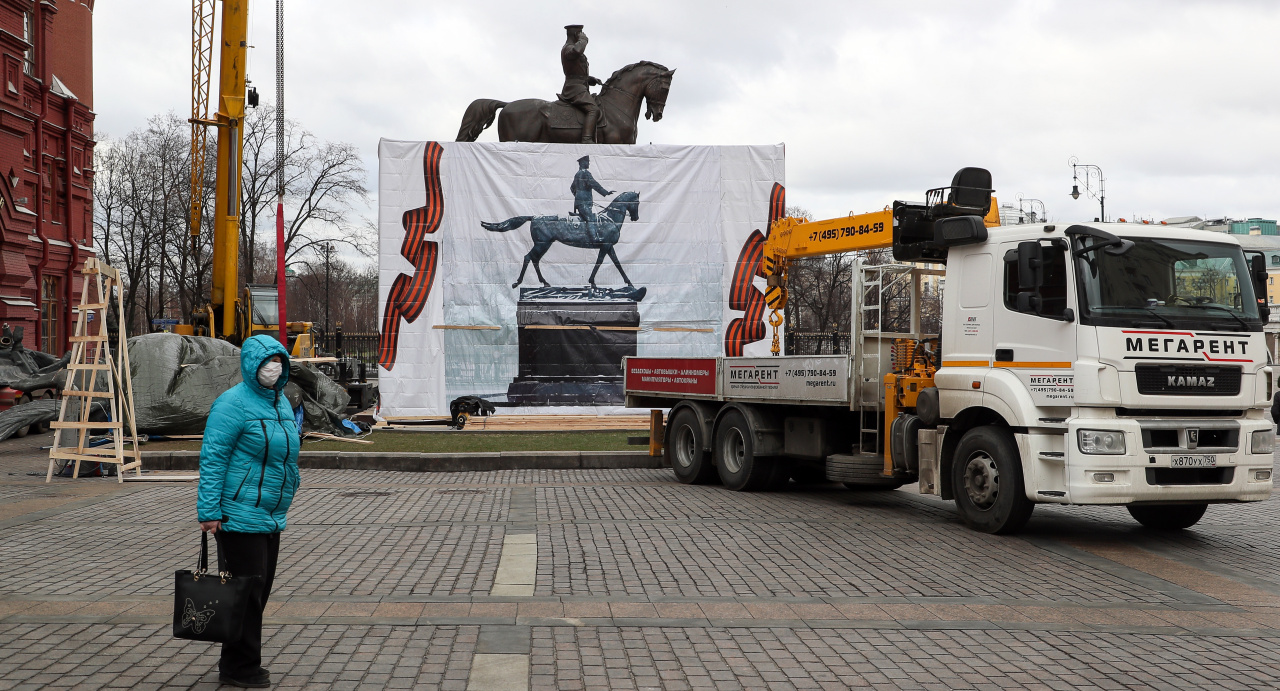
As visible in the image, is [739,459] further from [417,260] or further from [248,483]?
[417,260]

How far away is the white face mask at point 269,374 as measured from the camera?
199 inches

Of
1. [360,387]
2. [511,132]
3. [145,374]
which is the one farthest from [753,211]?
[145,374]

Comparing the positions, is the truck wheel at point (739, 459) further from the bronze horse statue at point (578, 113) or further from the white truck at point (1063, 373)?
the bronze horse statue at point (578, 113)

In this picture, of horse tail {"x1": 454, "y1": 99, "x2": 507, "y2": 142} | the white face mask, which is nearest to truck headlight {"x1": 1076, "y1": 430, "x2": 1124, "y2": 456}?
the white face mask

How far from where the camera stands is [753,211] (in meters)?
24.8

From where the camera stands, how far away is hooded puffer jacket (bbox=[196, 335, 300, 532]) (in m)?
4.92

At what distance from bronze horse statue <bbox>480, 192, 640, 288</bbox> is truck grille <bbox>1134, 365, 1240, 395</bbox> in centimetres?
1615

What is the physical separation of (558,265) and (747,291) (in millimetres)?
4331

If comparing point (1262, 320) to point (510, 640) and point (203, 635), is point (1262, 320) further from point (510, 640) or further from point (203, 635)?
point (203, 635)

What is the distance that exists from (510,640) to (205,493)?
6.04ft

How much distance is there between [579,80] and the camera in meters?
24.7

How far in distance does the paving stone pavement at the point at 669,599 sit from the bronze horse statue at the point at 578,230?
12.8m

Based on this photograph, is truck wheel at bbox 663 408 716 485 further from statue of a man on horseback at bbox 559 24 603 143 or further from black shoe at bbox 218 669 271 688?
A: statue of a man on horseback at bbox 559 24 603 143

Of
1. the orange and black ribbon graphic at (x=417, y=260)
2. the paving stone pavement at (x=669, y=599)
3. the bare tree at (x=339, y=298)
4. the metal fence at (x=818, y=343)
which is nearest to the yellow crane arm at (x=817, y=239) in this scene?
the metal fence at (x=818, y=343)
